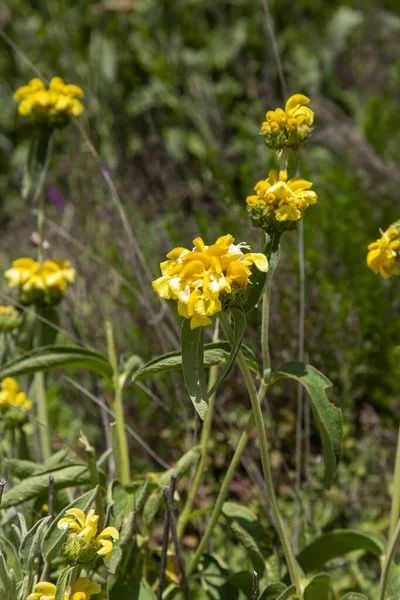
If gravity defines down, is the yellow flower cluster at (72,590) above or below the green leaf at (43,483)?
below

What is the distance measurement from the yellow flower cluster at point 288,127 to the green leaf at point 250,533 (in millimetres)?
549

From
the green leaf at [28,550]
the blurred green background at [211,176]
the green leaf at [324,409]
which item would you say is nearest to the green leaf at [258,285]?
the green leaf at [324,409]

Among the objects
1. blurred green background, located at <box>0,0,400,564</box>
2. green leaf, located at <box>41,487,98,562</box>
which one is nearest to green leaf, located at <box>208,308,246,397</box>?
green leaf, located at <box>41,487,98,562</box>

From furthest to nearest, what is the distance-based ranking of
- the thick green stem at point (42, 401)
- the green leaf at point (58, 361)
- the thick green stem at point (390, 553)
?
the thick green stem at point (42, 401) < the green leaf at point (58, 361) < the thick green stem at point (390, 553)

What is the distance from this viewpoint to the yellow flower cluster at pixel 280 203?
91 cm

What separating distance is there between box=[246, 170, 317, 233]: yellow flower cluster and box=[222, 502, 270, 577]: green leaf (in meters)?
0.46

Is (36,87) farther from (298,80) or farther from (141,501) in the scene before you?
(298,80)

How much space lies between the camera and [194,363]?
84cm

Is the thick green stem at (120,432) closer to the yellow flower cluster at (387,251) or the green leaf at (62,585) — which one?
the green leaf at (62,585)

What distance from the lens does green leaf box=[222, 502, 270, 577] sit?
1.11 metres

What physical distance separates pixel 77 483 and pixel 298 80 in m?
2.73

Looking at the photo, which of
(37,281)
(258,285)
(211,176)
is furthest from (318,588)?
(211,176)

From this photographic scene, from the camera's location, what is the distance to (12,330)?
1453mm

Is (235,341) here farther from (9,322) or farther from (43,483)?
(9,322)
